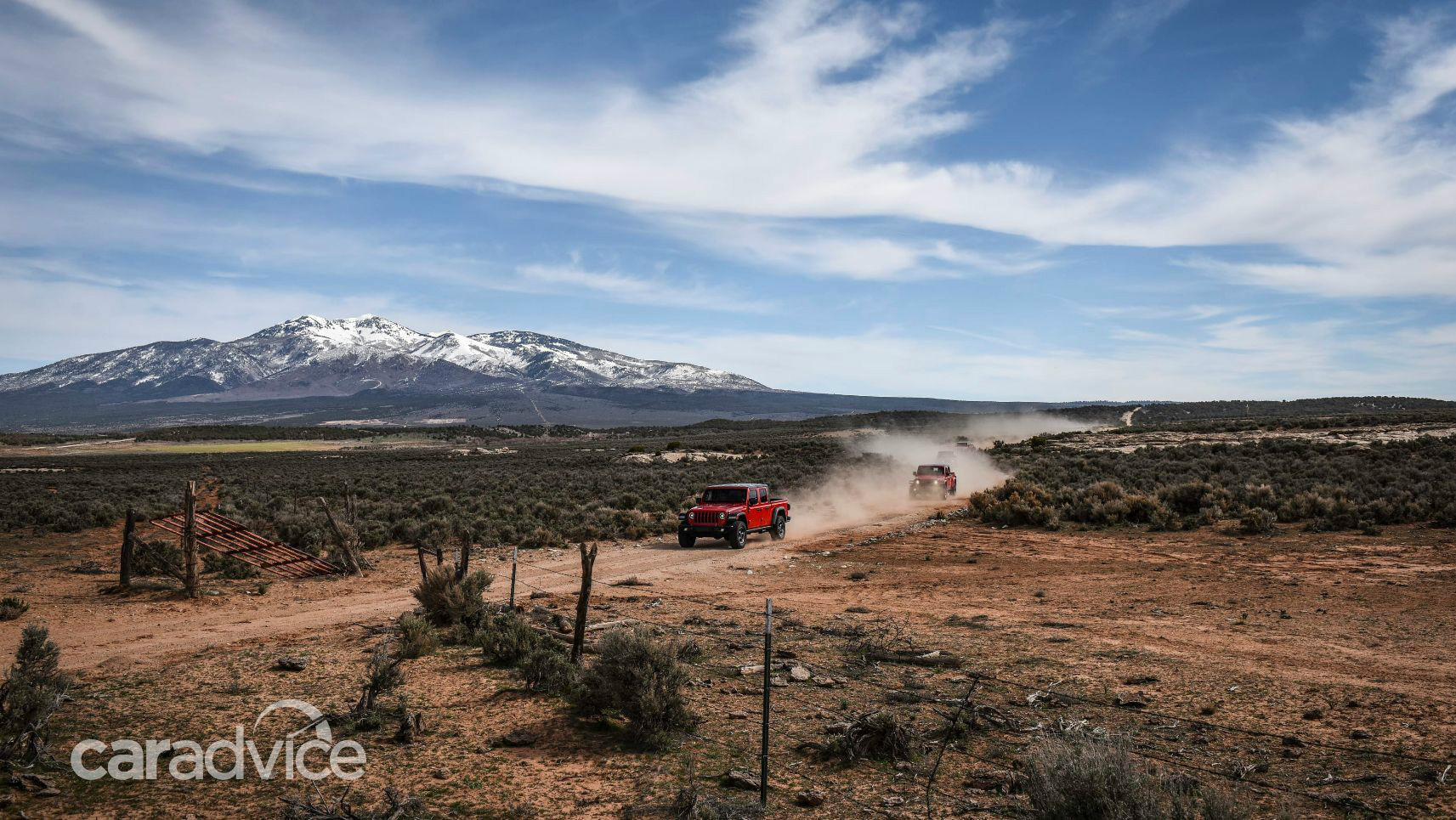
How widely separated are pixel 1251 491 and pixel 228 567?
105ft

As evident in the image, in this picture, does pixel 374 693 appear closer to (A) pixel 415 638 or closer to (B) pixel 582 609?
(A) pixel 415 638

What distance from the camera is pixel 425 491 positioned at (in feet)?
124

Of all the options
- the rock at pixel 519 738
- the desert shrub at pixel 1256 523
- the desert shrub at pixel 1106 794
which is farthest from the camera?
the desert shrub at pixel 1256 523

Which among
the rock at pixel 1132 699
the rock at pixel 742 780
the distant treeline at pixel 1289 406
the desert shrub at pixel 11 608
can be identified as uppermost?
the distant treeline at pixel 1289 406

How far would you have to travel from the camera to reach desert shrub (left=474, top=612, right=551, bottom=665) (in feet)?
38.9

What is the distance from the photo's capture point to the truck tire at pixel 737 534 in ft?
79.9

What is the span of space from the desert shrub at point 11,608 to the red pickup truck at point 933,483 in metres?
33.1

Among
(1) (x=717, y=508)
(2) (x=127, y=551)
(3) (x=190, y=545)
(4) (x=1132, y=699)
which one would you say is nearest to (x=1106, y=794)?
(4) (x=1132, y=699)

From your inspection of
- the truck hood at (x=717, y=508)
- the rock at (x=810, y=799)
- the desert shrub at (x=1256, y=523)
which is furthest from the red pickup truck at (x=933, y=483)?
the rock at (x=810, y=799)

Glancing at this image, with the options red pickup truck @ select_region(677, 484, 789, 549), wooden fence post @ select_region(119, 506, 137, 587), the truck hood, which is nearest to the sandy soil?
wooden fence post @ select_region(119, 506, 137, 587)

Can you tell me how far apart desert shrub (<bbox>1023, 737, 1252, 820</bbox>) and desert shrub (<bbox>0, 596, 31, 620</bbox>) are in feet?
59.9

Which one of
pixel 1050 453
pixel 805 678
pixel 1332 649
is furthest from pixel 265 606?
pixel 1050 453

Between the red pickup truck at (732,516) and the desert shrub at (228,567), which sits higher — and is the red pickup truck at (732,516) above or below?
above

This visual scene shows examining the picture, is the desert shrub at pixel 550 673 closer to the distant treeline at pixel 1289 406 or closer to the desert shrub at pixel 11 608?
the desert shrub at pixel 11 608
